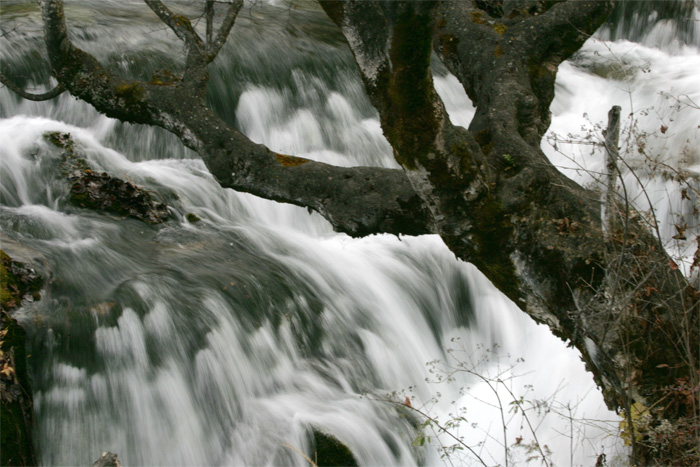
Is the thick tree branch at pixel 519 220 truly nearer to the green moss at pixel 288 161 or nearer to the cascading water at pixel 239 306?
the green moss at pixel 288 161

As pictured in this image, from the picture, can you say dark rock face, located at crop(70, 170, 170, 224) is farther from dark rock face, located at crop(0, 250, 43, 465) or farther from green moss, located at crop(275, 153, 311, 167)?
green moss, located at crop(275, 153, 311, 167)

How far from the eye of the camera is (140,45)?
8680 mm

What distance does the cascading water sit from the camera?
14.7 feet

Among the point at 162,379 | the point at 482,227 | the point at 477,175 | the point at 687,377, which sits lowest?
the point at 162,379

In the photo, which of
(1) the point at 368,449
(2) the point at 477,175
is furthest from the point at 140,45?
(2) the point at 477,175

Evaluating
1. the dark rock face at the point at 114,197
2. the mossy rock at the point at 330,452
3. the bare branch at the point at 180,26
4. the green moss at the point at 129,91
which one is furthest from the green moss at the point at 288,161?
the dark rock face at the point at 114,197

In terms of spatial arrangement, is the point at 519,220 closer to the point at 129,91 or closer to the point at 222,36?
the point at 129,91

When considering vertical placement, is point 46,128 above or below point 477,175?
below

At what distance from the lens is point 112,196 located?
6301 mm

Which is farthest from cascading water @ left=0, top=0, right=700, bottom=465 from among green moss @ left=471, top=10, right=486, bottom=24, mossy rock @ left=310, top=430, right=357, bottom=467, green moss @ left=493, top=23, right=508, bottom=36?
green moss @ left=471, top=10, right=486, bottom=24

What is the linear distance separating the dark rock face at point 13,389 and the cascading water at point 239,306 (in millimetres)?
162

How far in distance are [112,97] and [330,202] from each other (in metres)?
1.67

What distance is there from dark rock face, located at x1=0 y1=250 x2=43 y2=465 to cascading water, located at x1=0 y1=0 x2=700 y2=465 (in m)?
0.16

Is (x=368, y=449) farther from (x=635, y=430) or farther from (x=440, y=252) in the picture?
(x=440, y=252)
